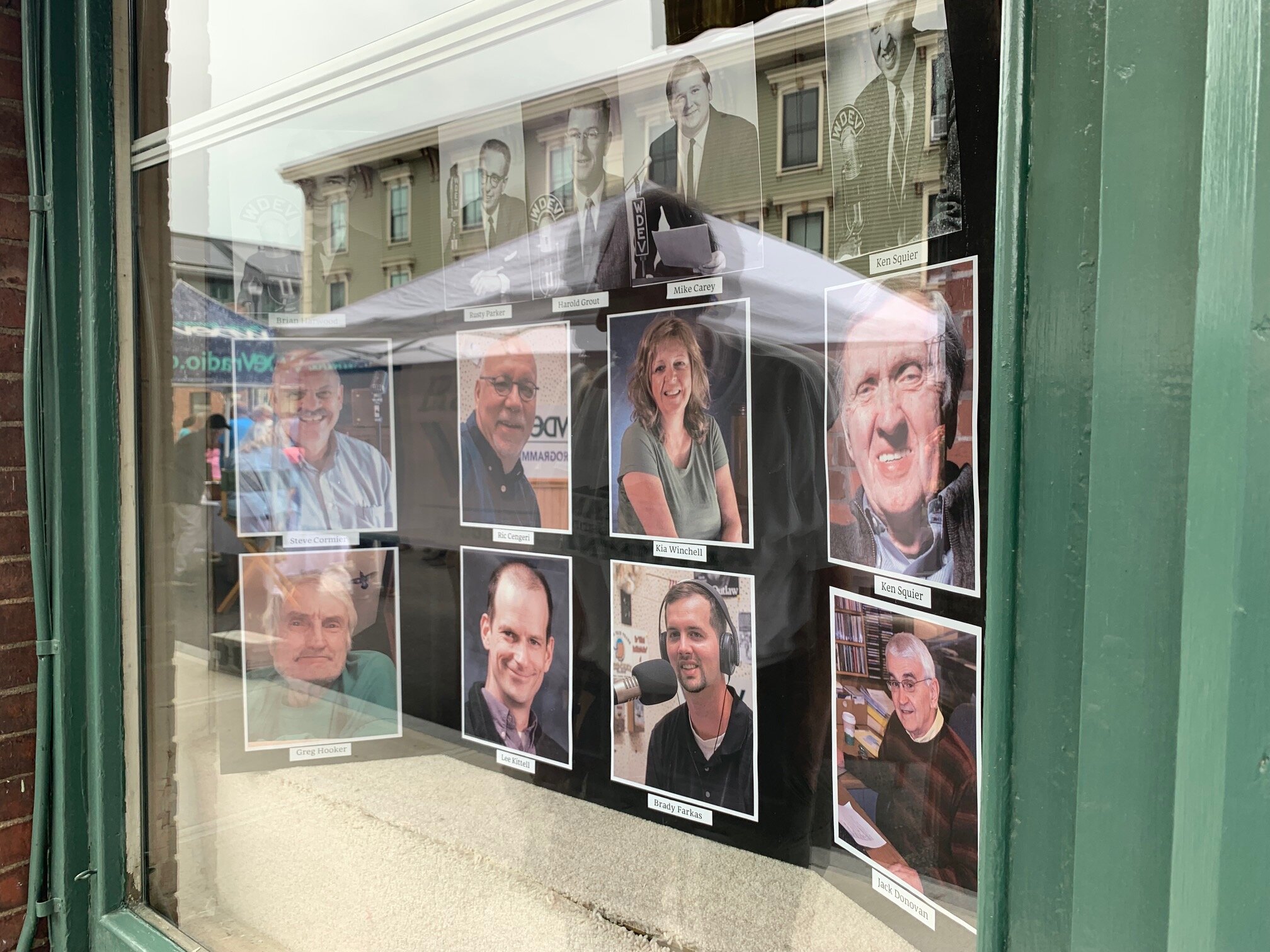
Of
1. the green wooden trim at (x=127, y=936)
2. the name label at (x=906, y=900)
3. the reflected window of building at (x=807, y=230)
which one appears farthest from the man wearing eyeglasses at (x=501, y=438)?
the green wooden trim at (x=127, y=936)

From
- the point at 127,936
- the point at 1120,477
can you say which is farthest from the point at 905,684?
the point at 127,936

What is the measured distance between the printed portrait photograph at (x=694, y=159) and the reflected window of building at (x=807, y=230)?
0.05 metres

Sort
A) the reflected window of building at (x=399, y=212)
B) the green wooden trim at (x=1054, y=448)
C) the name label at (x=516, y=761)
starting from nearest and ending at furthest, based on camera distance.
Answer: the green wooden trim at (x=1054, y=448), the name label at (x=516, y=761), the reflected window of building at (x=399, y=212)

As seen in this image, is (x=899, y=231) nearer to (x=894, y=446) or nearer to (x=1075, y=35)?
(x=894, y=446)

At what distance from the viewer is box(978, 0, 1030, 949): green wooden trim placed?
792mm

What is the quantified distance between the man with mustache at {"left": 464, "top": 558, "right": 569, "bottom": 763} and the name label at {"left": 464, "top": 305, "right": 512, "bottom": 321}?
1.50 ft

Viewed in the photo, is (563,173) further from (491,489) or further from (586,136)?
(491,489)

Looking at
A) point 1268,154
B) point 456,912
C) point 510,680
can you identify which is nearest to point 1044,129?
point 1268,154

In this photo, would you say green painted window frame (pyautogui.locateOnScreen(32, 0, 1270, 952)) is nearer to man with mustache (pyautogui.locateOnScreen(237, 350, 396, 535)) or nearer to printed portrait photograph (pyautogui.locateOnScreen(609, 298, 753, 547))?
printed portrait photograph (pyautogui.locateOnScreen(609, 298, 753, 547))

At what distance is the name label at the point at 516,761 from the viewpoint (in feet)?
5.61

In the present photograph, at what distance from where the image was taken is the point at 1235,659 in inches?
25.4

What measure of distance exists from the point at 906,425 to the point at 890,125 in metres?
0.38

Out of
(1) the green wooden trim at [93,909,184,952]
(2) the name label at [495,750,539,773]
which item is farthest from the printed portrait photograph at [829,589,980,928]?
(1) the green wooden trim at [93,909,184,952]

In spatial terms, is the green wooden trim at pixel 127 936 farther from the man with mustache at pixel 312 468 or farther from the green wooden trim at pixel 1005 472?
the green wooden trim at pixel 1005 472
